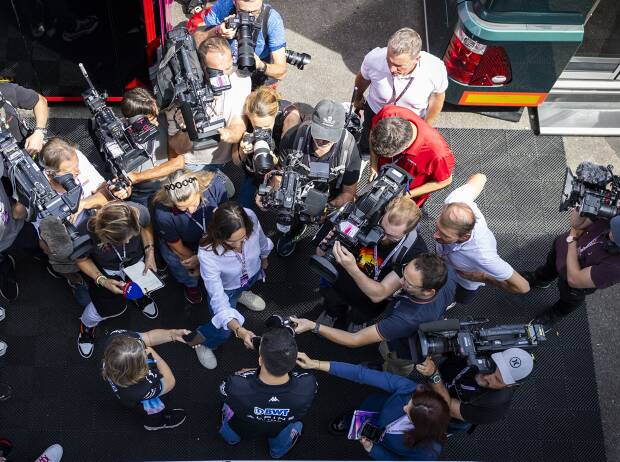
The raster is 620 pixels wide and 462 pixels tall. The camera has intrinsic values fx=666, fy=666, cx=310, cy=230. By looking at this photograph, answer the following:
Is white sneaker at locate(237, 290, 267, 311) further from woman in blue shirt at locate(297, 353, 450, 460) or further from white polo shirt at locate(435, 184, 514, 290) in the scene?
white polo shirt at locate(435, 184, 514, 290)

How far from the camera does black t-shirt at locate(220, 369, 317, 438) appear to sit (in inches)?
157

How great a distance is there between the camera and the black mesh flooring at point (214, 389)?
16.6 feet

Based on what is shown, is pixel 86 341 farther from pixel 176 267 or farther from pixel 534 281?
pixel 534 281

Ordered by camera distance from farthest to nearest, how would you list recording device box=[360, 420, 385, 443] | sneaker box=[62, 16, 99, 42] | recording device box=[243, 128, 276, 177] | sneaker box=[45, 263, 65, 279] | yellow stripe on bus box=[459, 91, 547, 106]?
1. yellow stripe on bus box=[459, 91, 547, 106]
2. sneaker box=[62, 16, 99, 42]
3. sneaker box=[45, 263, 65, 279]
4. recording device box=[243, 128, 276, 177]
5. recording device box=[360, 420, 385, 443]

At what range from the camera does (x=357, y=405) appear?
5336mm

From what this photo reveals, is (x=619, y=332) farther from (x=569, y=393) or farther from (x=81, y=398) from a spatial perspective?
(x=81, y=398)

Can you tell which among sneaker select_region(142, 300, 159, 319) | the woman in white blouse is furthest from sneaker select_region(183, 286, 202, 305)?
the woman in white blouse

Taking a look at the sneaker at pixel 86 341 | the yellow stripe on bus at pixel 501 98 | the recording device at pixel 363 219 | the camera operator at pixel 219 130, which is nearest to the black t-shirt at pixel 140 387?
the sneaker at pixel 86 341

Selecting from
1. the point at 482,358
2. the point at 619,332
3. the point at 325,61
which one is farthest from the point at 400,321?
the point at 325,61

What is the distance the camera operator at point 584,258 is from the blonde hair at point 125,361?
3.07 meters

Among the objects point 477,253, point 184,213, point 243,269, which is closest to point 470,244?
point 477,253

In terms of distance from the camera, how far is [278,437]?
480 cm

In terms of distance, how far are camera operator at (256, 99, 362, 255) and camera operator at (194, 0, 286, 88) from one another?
0.86 meters

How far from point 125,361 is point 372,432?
1.64m
